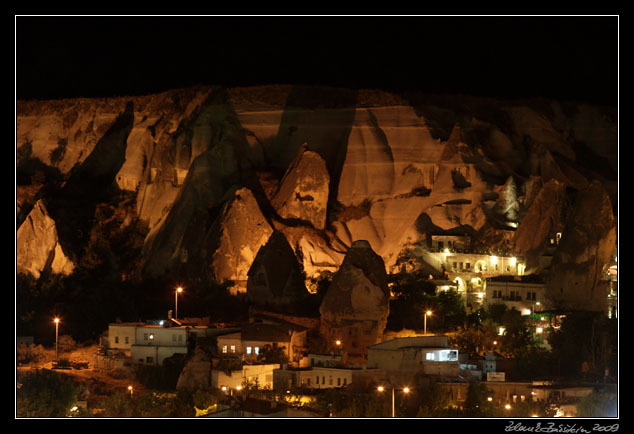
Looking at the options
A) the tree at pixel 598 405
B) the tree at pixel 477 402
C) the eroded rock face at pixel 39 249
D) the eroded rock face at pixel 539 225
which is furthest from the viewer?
the eroded rock face at pixel 39 249

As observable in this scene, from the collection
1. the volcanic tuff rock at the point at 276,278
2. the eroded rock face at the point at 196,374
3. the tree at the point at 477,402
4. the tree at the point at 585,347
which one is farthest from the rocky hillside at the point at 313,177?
the eroded rock face at the point at 196,374

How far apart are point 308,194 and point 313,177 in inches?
30.6

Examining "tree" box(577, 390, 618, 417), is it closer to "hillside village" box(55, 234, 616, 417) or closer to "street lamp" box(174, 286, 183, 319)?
"hillside village" box(55, 234, 616, 417)

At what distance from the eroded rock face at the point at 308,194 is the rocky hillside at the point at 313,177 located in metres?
0.06

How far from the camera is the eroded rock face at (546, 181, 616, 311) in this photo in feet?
183

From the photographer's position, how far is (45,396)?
46.4 metres

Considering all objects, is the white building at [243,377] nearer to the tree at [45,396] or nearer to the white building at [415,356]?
the white building at [415,356]

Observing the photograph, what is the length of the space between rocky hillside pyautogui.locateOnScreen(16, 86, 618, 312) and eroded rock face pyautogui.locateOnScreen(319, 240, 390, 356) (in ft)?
24.1

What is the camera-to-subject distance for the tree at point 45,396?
150 ft

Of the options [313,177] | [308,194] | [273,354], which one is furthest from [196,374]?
[313,177]

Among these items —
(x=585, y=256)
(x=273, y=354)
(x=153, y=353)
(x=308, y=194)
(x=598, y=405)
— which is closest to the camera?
(x=598, y=405)

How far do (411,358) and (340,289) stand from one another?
612 centimetres

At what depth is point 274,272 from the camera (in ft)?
196

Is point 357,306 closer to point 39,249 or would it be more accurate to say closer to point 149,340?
point 149,340
